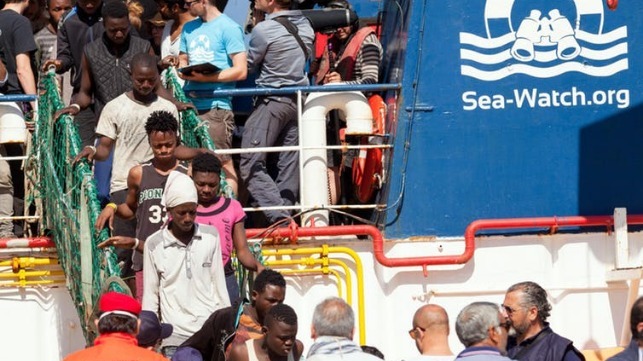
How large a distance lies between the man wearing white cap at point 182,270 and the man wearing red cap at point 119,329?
174 centimetres

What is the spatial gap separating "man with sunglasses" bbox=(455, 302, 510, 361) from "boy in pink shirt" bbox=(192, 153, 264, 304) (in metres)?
2.55

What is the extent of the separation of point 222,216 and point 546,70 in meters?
3.66

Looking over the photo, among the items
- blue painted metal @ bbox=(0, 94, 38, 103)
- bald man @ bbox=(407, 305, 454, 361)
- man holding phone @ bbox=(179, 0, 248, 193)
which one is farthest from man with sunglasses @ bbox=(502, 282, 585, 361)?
blue painted metal @ bbox=(0, 94, 38, 103)

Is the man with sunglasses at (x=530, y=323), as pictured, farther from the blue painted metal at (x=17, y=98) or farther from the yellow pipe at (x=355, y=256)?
the blue painted metal at (x=17, y=98)

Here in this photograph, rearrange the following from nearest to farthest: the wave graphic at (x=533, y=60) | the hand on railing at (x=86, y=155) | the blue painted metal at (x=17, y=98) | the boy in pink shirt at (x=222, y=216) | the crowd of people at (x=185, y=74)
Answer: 1. the boy in pink shirt at (x=222, y=216)
2. the hand on railing at (x=86, y=155)
3. the crowd of people at (x=185, y=74)
4. the blue painted metal at (x=17, y=98)
5. the wave graphic at (x=533, y=60)

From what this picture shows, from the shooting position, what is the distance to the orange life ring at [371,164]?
13664 millimetres

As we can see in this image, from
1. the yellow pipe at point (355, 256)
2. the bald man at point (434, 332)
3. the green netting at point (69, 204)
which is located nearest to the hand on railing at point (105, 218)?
the green netting at point (69, 204)

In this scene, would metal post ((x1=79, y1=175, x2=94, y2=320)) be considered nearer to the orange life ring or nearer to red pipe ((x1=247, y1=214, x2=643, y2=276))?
red pipe ((x1=247, y1=214, x2=643, y2=276))

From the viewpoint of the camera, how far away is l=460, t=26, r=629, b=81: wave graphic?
1340 cm

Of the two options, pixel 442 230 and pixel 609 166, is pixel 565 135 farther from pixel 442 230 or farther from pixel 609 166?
pixel 442 230

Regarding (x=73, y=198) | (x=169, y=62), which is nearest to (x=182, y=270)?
(x=73, y=198)

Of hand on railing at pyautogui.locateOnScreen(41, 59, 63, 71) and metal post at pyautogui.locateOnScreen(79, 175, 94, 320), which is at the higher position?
hand on railing at pyautogui.locateOnScreen(41, 59, 63, 71)

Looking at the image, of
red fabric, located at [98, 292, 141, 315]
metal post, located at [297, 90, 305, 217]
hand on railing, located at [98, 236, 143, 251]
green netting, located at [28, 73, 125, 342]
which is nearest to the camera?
red fabric, located at [98, 292, 141, 315]

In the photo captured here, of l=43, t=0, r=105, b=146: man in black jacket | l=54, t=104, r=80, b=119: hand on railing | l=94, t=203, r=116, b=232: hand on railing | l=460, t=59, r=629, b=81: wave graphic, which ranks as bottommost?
l=94, t=203, r=116, b=232: hand on railing
